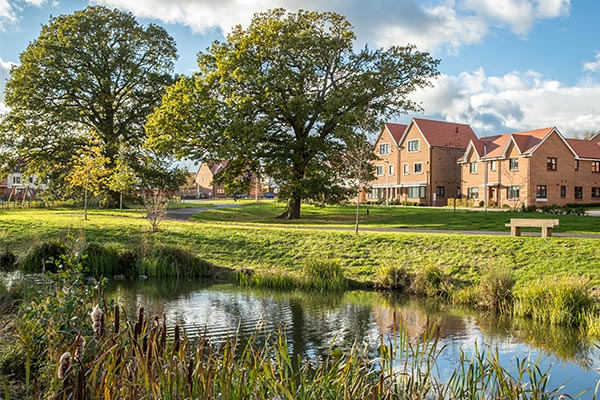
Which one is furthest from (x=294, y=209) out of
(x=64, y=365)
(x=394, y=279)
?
(x=64, y=365)

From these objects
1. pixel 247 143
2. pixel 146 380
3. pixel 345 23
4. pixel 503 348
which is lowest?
pixel 503 348

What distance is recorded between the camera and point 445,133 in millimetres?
71000

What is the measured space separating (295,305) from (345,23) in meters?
27.7

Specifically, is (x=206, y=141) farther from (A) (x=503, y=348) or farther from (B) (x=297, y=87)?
(A) (x=503, y=348)

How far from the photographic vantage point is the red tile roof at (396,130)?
246 ft

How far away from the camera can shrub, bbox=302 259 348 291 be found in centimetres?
1927

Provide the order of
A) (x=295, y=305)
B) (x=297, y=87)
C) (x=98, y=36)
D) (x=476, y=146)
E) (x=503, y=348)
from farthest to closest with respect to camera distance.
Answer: (x=476, y=146) < (x=98, y=36) < (x=297, y=87) < (x=295, y=305) < (x=503, y=348)

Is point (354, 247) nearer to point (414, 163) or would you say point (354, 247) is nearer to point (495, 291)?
point (495, 291)

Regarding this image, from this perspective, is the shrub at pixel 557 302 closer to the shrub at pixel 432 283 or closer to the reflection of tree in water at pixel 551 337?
the reflection of tree in water at pixel 551 337

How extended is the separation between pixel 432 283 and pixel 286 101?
22766mm

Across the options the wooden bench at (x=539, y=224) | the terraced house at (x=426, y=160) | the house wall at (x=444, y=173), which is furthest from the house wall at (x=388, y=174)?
the wooden bench at (x=539, y=224)

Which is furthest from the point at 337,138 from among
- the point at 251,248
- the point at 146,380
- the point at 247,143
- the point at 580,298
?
the point at 146,380

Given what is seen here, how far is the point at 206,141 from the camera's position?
125ft

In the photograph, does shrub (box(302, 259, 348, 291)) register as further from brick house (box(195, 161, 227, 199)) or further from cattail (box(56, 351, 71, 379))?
brick house (box(195, 161, 227, 199))
